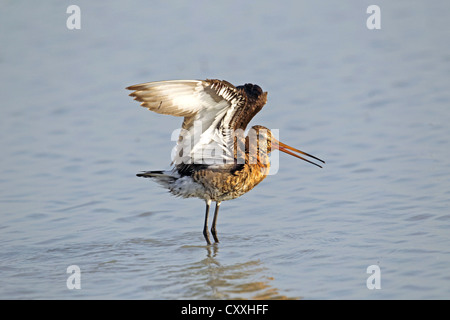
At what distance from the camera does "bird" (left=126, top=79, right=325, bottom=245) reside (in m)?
6.08

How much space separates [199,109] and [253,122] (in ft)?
13.6

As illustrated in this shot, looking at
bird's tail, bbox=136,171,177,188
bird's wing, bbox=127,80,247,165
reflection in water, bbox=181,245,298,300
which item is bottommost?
reflection in water, bbox=181,245,298,300

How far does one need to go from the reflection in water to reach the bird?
2.04 ft

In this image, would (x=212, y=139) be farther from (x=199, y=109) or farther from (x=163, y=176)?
(x=163, y=176)

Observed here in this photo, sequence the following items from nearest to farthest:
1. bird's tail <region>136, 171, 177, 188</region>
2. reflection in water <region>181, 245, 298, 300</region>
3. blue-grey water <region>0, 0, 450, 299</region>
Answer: reflection in water <region>181, 245, 298, 300</region> → blue-grey water <region>0, 0, 450, 299</region> → bird's tail <region>136, 171, 177, 188</region>

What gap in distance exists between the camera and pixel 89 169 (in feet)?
29.9

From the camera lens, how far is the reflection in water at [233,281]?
5.91 meters

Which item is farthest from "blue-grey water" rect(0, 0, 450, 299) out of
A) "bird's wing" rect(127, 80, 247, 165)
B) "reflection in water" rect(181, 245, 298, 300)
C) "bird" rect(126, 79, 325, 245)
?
"bird's wing" rect(127, 80, 247, 165)

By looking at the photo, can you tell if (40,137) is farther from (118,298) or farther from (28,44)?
(118,298)

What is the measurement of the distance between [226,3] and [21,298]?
8.94m

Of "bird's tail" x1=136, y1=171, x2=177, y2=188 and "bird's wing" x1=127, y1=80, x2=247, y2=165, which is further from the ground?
"bird's wing" x1=127, y1=80, x2=247, y2=165

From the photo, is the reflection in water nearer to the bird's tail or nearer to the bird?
the bird

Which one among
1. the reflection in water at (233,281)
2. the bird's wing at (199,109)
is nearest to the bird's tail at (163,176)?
the bird's wing at (199,109)
